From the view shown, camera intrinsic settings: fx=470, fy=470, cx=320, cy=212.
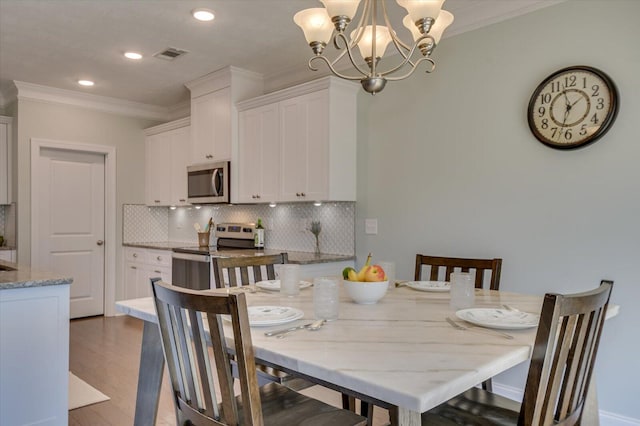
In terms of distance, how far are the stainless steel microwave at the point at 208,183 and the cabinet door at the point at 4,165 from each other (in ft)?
6.39

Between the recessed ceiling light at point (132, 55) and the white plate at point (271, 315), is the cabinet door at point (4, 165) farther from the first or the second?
the white plate at point (271, 315)

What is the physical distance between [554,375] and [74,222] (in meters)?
5.32

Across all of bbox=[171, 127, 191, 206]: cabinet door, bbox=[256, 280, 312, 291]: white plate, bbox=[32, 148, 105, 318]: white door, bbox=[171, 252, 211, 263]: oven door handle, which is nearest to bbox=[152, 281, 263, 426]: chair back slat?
bbox=[256, 280, 312, 291]: white plate

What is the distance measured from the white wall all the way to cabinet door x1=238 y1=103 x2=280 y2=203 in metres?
0.77

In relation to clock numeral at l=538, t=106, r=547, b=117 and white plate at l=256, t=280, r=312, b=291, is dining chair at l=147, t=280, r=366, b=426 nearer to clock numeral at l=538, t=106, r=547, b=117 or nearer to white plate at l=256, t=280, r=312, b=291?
white plate at l=256, t=280, r=312, b=291

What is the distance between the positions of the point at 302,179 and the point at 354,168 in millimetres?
439

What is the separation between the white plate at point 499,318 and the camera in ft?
4.89

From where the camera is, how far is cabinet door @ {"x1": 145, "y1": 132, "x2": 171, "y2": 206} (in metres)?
5.48

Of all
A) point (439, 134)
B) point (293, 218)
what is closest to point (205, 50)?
point (293, 218)

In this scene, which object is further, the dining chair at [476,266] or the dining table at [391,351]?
the dining chair at [476,266]

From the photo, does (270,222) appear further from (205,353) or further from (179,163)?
(205,353)

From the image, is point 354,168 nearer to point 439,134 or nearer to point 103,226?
point 439,134

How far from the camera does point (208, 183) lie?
4.66m

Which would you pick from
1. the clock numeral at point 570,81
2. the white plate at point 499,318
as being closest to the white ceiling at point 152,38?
the clock numeral at point 570,81
